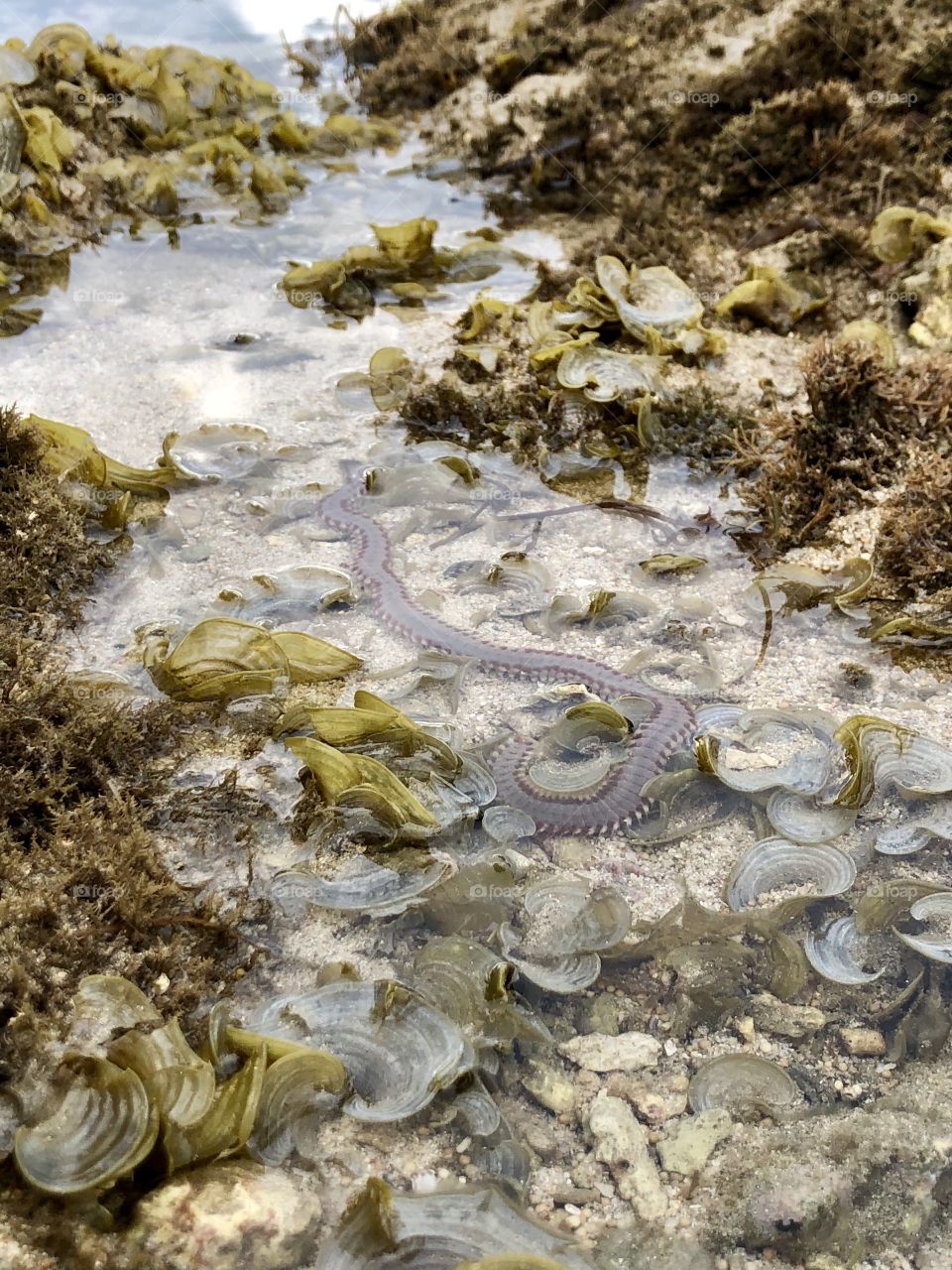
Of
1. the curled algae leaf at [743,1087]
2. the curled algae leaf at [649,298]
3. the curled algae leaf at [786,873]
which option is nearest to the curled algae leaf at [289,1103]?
the curled algae leaf at [743,1087]

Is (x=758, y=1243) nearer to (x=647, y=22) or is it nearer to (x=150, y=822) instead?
(x=150, y=822)

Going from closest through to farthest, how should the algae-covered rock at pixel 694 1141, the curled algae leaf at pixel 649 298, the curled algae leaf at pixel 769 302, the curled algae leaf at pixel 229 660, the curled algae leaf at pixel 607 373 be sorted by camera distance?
the algae-covered rock at pixel 694 1141 → the curled algae leaf at pixel 229 660 → the curled algae leaf at pixel 607 373 → the curled algae leaf at pixel 649 298 → the curled algae leaf at pixel 769 302

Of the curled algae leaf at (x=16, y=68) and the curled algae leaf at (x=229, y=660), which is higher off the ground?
the curled algae leaf at (x=16, y=68)

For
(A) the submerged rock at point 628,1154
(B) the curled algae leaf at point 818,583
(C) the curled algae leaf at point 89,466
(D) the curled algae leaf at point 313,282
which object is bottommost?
(A) the submerged rock at point 628,1154

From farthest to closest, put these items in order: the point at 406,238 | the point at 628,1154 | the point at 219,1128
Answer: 1. the point at 406,238
2. the point at 628,1154
3. the point at 219,1128

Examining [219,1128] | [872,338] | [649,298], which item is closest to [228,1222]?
[219,1128]
